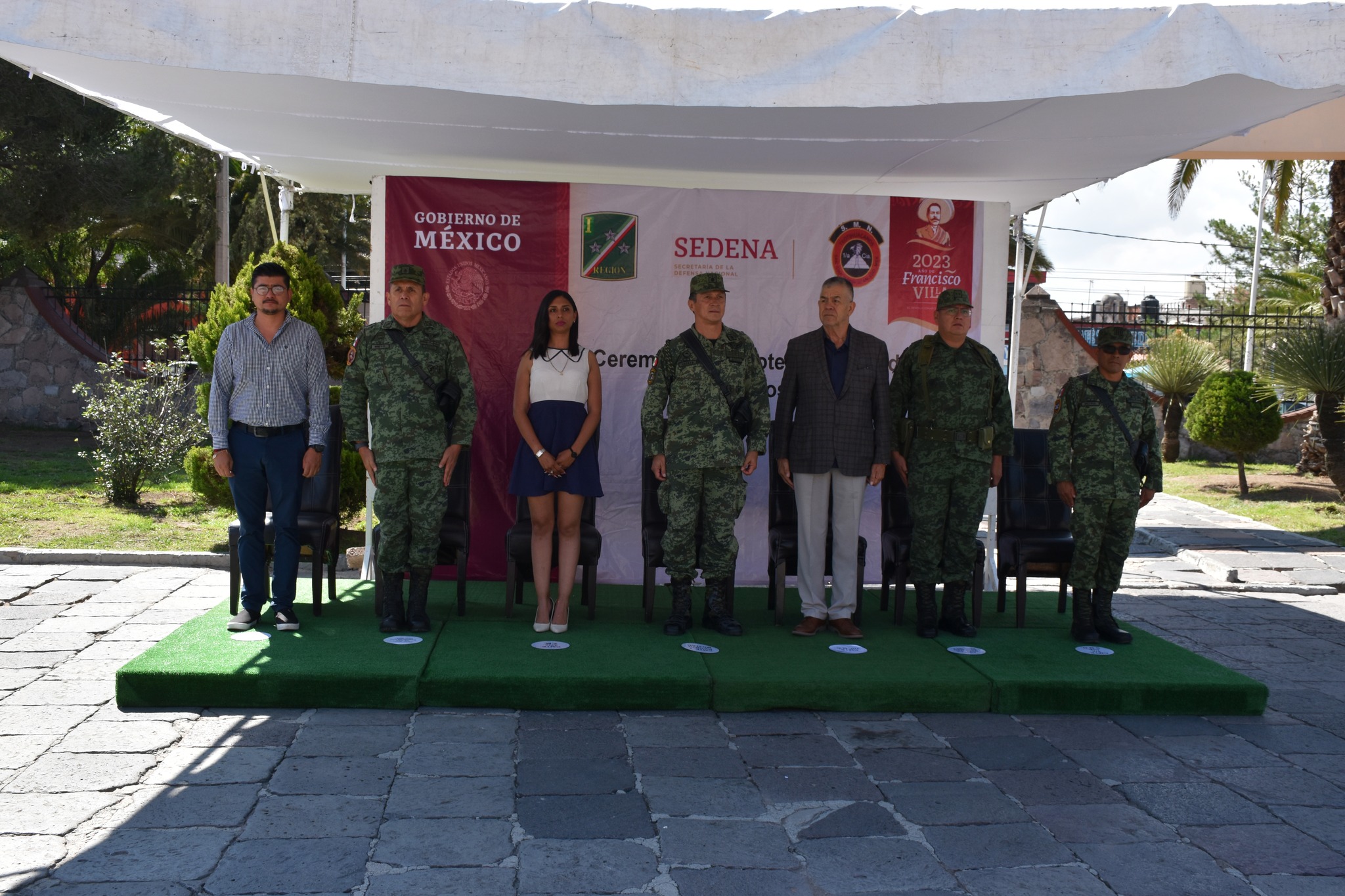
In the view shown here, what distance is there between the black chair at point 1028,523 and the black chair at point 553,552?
7.38ft

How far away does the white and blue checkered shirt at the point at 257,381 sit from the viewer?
541 centimetres

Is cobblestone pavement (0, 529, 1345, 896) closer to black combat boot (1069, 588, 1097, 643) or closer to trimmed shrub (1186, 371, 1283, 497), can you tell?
black combat boot (1069, 588, 1097, 643)

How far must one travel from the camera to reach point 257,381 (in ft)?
17.8

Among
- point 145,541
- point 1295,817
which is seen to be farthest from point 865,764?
point 145,541

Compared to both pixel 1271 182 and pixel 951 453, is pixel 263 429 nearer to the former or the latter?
pixel 951 453

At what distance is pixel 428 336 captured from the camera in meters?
5.62

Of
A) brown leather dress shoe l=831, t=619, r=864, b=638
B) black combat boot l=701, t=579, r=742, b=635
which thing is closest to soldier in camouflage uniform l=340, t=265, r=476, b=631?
black combat boot l=701, t=579, r=742, b=635

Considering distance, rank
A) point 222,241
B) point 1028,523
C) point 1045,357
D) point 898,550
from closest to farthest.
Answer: point 898,550 < point 1028,523 < point 1045,357 < point 222,241

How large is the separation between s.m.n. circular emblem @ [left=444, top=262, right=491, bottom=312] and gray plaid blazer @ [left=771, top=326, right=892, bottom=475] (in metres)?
2.07

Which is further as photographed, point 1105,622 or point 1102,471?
point 1105,622

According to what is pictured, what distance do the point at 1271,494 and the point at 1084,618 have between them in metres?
8.54

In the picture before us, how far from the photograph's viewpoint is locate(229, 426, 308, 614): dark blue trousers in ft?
17.9

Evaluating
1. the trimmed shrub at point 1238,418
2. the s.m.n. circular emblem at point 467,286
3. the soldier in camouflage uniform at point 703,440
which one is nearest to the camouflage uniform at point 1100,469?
the soldier in camouflage uniform at point 703,440

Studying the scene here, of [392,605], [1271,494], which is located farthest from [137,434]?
[1271,494]
